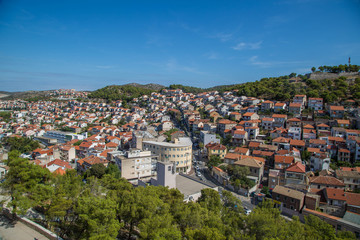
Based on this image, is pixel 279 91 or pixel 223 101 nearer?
pixel 279 91

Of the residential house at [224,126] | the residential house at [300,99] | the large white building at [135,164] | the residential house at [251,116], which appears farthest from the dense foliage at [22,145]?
the residential house at [300,99]

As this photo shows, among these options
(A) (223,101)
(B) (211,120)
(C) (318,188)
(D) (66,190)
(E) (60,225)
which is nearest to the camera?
(E) (60,225)

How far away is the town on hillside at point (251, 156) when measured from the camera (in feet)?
63.7

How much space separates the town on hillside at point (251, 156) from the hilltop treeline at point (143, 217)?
4.31 meters

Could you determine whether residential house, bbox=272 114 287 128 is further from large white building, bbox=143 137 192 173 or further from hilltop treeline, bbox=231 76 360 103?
large white building, bbox=143 137 192 173

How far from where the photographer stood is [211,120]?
47.9 m

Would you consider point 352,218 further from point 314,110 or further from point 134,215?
point 314,110

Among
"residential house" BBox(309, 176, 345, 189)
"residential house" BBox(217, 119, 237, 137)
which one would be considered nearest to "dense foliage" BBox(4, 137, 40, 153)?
"residential house" BBox(217, 119, 237, 137)

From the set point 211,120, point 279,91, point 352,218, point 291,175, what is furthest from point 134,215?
point 279,91

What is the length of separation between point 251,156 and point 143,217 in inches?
828

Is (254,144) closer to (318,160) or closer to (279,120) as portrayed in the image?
(318,160)

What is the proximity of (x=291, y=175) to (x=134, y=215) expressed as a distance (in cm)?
1882

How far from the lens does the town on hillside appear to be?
19.4m

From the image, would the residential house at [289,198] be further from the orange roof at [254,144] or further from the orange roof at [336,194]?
the orange roof at [254,144]
